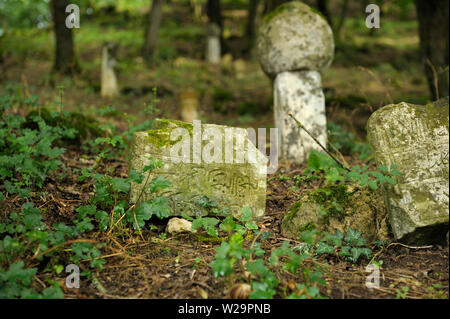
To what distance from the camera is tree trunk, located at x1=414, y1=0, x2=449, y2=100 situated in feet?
21.2

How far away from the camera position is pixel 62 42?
1013 cm

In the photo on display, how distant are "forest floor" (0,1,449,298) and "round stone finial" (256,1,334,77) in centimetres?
59

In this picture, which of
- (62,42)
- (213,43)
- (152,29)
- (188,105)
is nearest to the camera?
(188,105)

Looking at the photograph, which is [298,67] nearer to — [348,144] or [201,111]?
[348,144]

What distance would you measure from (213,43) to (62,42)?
6318mm

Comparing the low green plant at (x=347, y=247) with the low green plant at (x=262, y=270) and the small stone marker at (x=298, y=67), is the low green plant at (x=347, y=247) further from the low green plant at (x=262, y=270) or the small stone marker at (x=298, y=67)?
the small stone marker at (x=298, y=67)

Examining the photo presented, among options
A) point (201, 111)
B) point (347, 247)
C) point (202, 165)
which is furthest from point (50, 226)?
point (201, 111)

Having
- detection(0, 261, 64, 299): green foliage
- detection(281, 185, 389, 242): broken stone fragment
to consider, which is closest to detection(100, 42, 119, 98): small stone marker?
detection(281, 185, 389, 242): broken stone fragment

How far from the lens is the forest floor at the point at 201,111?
2.59m

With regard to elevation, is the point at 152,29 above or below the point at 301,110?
above

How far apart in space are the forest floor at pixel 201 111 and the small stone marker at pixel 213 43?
0.65 metres

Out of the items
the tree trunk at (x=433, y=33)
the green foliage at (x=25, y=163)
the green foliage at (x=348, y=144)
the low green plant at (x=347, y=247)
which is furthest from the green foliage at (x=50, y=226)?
the tree trunk at (x=433, y=33)

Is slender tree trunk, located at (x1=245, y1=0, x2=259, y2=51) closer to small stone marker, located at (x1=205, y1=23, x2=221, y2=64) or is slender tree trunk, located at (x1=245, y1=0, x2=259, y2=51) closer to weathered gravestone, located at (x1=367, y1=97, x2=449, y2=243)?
small stone marker, located at (x1=205, y1=23, x2=221, y2=64)
